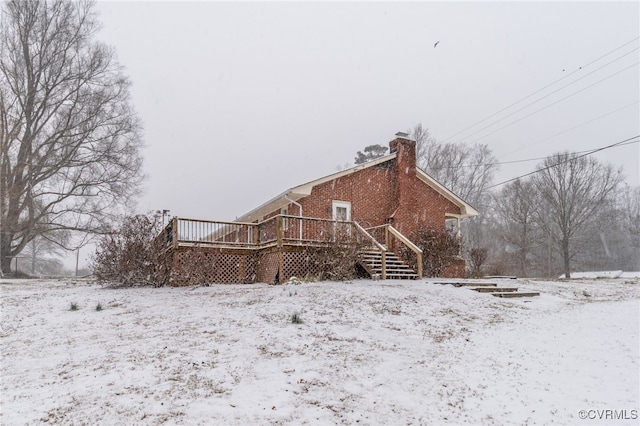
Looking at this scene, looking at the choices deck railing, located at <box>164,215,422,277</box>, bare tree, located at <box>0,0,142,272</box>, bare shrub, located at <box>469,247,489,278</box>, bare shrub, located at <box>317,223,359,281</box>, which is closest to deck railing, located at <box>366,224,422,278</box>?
deck railing, located at <box>164,215,422,277</box>

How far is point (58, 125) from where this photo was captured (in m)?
21.8

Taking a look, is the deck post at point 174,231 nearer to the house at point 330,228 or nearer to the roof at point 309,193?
the house at point 330,228

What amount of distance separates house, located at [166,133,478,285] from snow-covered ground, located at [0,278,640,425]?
3.90 metres

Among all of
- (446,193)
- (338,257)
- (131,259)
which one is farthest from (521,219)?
(131,259)

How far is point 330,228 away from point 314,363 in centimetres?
782

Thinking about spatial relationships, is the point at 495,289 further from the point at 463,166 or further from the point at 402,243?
the point at 463,166

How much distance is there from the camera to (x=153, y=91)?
1458 inches

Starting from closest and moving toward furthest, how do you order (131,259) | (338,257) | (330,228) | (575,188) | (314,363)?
(314,363), (131,259), (338,257), (330,228), (575,188)

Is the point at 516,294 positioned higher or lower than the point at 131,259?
lower

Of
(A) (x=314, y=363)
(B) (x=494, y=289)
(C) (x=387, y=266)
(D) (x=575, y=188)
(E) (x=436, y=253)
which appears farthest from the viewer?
(D) (x=575, y=188)

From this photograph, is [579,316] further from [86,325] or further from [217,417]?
[86,325]

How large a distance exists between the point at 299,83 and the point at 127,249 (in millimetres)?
95653

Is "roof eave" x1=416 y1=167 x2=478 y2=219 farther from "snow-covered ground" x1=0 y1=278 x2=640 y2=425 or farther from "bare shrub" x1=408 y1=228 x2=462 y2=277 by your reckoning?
"snow-covered ground" x1=0 y1=278 x2=640 y2=425

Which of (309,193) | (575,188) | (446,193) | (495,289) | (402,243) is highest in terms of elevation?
(575,188)
